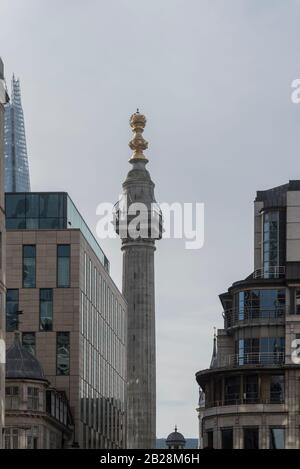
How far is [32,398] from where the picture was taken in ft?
421

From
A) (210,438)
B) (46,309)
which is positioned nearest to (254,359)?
(210,438)

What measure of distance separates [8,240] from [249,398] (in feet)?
123

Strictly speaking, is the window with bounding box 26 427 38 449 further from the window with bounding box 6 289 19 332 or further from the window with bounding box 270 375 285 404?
the window with bounding box 270 375 285 404

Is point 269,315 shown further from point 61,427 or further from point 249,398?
point 61,427

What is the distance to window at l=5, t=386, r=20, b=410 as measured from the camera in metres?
127

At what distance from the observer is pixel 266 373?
120000mm

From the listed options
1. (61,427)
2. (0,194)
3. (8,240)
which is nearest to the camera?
(0,194)

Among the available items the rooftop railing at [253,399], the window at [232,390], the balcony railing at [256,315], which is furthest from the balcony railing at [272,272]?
the rooftop railing at [253,399]

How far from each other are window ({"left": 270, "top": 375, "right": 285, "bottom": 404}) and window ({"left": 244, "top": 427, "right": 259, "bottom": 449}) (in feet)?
9.09

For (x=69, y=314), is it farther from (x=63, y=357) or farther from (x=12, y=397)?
(x=12, y=397)

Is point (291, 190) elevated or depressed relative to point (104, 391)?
elevated

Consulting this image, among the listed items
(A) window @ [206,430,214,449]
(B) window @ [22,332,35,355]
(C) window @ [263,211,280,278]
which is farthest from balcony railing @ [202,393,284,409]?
(B) window @ [22,332,35,355]

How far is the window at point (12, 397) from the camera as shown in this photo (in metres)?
127
